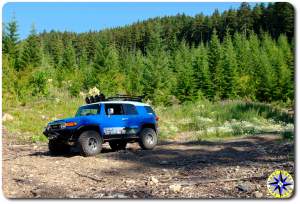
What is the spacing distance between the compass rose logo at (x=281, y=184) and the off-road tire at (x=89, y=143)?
6.45m

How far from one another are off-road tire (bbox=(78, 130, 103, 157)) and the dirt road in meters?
0.30

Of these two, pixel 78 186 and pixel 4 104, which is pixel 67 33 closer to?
pixel 4 104

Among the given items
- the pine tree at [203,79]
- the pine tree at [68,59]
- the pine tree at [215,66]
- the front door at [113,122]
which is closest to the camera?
the front door at [113,122]

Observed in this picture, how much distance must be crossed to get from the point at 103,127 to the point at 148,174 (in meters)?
3.53

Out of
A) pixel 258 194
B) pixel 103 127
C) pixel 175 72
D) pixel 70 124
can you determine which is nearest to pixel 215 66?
pixel 175 72

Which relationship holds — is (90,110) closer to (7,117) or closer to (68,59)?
(7,117)

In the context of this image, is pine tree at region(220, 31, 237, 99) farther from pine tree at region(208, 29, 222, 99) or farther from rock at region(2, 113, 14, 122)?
rock at region(2, 113, 14, 122)

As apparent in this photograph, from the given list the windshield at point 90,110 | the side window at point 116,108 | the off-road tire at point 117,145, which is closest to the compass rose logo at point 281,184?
the side window at point 116,108

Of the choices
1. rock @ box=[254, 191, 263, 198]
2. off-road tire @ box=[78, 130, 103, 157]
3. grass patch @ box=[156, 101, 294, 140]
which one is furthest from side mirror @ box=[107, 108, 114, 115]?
grass patch @ box=[156, 101, 294, 140]

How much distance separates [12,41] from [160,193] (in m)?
47.0

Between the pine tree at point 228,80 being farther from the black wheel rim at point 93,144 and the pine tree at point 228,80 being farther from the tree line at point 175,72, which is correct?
the black wheel rim at point 93,144

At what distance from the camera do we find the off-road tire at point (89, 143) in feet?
43.8

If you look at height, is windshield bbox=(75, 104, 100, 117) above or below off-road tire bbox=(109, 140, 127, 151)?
above

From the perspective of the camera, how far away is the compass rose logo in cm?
781
